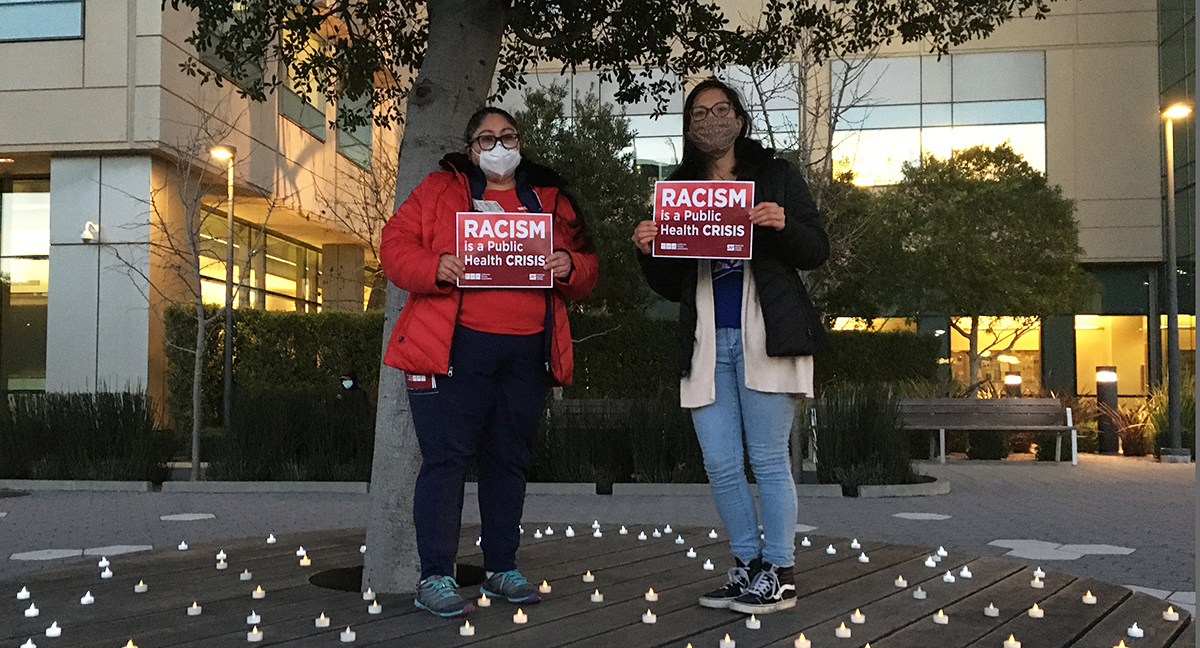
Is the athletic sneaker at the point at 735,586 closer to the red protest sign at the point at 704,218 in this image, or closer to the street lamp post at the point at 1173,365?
the red protest sign at the point at 704,218

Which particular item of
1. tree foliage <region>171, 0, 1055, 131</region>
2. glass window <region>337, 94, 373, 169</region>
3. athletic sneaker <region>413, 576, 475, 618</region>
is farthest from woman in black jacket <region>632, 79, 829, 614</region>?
glass window <region>337, 94, 373, 169</region>

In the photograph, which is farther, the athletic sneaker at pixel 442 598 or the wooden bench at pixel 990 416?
the wooden bench at pixel 990 416

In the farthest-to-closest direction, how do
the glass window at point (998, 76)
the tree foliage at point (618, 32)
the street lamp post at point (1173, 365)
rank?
the glass window at point (998, 76) → the street lamp post at point (1173, 365) → the tree foliage at point (618, 32)

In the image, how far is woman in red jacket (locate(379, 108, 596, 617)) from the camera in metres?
3.79

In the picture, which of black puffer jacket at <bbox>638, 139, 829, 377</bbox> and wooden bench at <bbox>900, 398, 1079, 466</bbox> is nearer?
black puffer jacket at <bbox>638, 139, 829, 377</bbox>

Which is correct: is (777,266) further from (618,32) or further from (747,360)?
(618,32)

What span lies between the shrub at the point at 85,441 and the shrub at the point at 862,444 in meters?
7.32

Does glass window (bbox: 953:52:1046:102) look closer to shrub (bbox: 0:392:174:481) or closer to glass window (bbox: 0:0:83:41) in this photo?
glass window (bbox: 0:0:83:41)

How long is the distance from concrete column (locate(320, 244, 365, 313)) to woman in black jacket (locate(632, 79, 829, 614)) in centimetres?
2541

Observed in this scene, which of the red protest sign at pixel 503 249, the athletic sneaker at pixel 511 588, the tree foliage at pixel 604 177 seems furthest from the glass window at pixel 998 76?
the athletic sneaker at pixel 511 588

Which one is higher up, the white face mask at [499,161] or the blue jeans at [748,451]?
the white face mask at [499,161]

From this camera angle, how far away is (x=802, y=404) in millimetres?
11727

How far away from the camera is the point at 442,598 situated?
3.69 metres

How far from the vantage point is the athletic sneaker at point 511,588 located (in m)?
3.91
